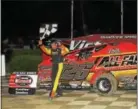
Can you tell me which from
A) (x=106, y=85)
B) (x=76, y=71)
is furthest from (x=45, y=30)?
(x=106, y=85)

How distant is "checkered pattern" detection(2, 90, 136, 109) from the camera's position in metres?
10.6

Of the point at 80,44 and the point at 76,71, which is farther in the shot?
the point at 80,44

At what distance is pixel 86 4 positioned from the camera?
23734 millimetres

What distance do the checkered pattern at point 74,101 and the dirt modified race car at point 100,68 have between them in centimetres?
31

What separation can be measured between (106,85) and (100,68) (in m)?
0.49

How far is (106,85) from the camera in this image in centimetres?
1228

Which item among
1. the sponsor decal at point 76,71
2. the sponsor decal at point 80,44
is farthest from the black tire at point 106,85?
the sponsor decal at point 80,44

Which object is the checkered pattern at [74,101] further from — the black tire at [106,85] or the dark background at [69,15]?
the dark background at [69,15]

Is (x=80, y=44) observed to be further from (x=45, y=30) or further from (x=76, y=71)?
(x=45, y=30)

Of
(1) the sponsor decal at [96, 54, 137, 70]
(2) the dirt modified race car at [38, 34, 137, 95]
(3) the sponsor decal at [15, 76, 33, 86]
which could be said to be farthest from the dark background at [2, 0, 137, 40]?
(3) the sponsor decal at [15, 76, 33, 86]

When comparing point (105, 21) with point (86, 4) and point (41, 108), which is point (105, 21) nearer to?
point (86, 4)

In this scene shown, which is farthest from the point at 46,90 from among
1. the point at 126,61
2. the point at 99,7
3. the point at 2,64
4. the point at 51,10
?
the point at 51,10

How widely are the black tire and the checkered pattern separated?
17 cm

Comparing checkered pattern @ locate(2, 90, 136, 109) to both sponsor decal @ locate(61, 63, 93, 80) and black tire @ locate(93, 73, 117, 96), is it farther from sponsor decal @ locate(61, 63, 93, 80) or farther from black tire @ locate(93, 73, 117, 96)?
sponsor decal @ locate(61, 63, 93, 80)
